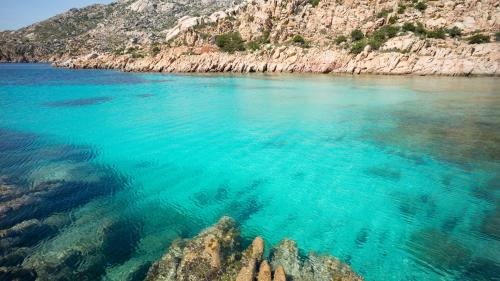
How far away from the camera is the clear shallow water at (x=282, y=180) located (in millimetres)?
6855

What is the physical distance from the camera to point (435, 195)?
31.3ft

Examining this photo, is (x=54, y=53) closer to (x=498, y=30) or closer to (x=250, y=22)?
(x=250, y=22)

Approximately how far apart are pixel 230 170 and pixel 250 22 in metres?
70.7

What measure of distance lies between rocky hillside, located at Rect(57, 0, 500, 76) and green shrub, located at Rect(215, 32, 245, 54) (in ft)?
0.75

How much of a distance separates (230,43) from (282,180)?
210 ft

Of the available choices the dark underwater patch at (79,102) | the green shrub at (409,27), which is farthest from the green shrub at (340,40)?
the dark underwater patch at (79,102)

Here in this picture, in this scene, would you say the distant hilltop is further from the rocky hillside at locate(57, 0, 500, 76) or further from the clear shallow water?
the clear shallow water

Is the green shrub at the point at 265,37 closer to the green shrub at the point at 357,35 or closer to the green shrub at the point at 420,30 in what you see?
the green shrub at the point at 357,35

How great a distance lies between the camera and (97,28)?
139875 millimetres

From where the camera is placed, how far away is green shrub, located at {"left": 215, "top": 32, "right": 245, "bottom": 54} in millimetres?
67994

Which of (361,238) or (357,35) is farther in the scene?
(357,35)

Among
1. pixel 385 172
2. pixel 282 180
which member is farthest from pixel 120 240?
pixel 385 172

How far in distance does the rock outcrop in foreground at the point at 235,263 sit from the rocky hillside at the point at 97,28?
358 feet

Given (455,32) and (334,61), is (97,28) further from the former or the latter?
(455,32)
